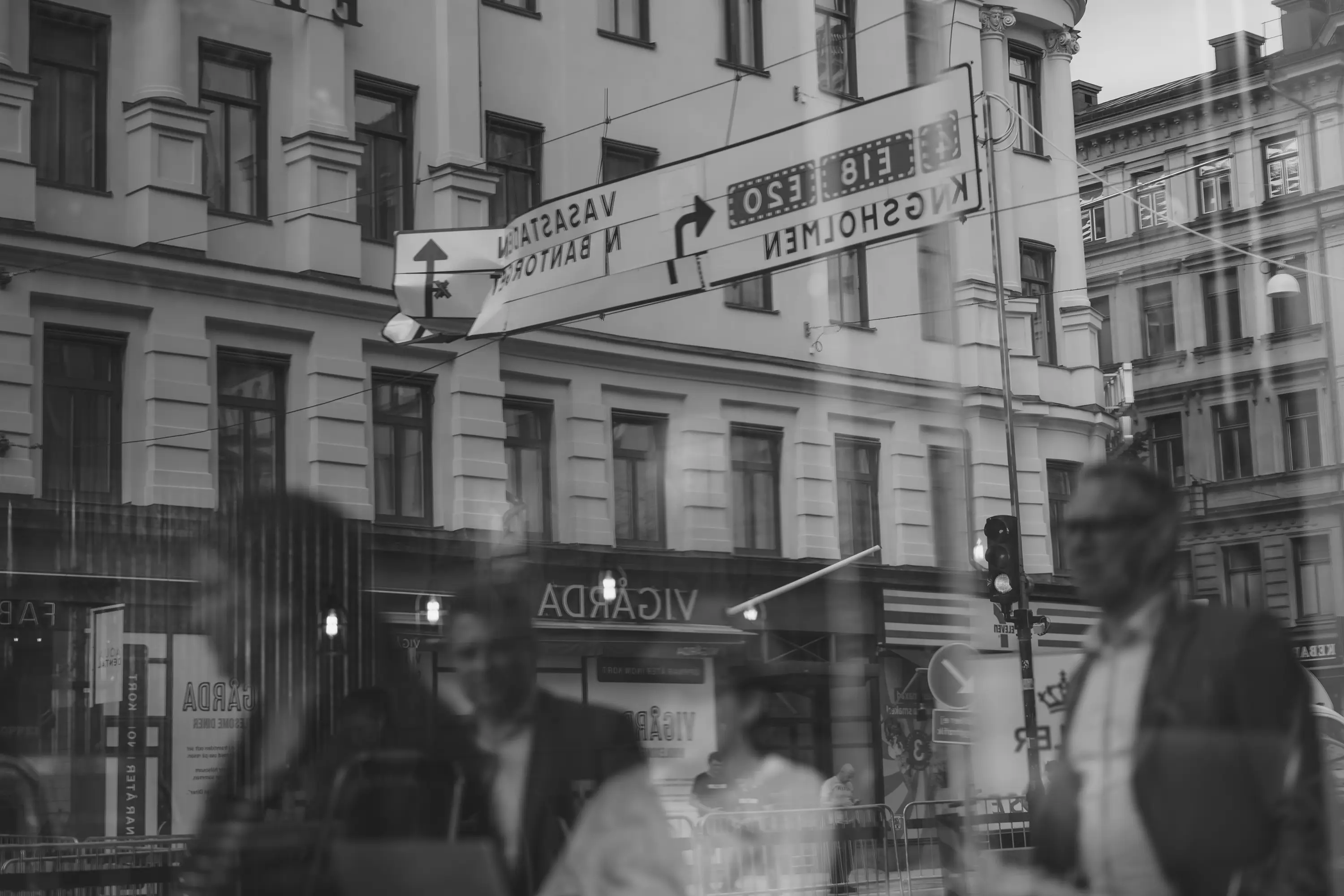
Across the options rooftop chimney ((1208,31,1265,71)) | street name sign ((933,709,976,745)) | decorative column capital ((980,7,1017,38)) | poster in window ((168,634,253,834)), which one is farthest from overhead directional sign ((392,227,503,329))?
rooftop chimney ((1208,31,1265,71))

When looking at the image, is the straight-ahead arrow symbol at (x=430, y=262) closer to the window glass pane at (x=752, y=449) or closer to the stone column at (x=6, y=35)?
the window glass pane at (x=752, y=449)

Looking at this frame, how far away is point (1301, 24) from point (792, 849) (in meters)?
1.27

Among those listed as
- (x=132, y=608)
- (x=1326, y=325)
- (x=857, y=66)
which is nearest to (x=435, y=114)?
(x=857, y=66)

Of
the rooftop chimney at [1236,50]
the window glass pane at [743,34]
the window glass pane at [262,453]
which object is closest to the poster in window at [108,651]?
the window glass pane at [262,453]

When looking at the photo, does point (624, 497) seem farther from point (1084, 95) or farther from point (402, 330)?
point (1084, 95)

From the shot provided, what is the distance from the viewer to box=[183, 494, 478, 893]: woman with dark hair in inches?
84.5

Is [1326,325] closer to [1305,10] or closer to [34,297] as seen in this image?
[1305,10]

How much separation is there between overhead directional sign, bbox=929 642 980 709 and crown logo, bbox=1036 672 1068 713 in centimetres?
19

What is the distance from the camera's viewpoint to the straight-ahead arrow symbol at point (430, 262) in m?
2.41

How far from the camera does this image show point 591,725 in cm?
208

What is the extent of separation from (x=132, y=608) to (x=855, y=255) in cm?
122

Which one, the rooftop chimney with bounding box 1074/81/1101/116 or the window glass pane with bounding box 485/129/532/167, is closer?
the rooftop chimney with bounding box 1074/81/1101/116

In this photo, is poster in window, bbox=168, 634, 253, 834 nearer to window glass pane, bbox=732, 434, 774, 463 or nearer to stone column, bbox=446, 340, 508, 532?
stone column, bbox=446, 340, 508, 532

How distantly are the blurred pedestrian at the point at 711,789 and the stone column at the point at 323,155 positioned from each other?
35.8 inches
